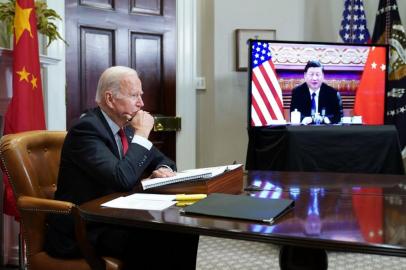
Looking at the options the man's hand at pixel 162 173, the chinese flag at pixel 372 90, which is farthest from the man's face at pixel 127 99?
the chinese flag at pixel 372 90

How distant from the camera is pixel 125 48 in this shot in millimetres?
3920

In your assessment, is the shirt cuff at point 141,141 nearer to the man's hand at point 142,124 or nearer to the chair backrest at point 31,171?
the man's hand at point 142,124

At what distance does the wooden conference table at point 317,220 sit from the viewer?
100 centimetres

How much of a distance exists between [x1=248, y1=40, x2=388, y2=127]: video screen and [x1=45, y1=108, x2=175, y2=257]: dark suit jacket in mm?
2274

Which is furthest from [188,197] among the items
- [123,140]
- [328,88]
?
[328,88]

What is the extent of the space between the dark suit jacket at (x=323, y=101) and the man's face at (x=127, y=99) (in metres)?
2.36

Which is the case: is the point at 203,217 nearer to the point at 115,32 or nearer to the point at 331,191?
the point at 331,191

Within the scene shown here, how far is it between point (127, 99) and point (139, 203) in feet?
1.72

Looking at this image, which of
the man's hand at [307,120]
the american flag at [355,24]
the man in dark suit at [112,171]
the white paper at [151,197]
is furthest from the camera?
the american flag at [355,24]

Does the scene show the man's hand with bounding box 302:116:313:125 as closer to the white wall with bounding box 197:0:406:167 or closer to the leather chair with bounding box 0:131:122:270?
the white wall with bounding box 197:0:406:167

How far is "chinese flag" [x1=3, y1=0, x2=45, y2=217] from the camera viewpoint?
2619 millimetres

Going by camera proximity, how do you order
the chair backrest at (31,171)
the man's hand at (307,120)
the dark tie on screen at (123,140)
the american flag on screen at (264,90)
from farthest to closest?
the man's hand at (307,120) → the american flag on screen at (264,90) → the dark tie on screen at (123,140) → the chair backrest at (31,171)

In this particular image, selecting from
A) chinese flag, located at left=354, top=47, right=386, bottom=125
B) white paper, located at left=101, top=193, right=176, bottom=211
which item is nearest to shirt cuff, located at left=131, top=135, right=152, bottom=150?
white paper, located at left=101, top=193, right=176, bottom=211

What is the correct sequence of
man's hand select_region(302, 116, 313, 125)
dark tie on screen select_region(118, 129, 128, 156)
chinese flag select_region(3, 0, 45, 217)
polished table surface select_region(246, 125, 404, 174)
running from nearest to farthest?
1. dark tie on screen select_region(118, 129, 128, 156)
2. chinese flag select_region(3, 0, 45, 217)
3. polished table surface select_region(246, 125, 404, 174)
4. man's hand select_region(302, 116, 313, 125)
